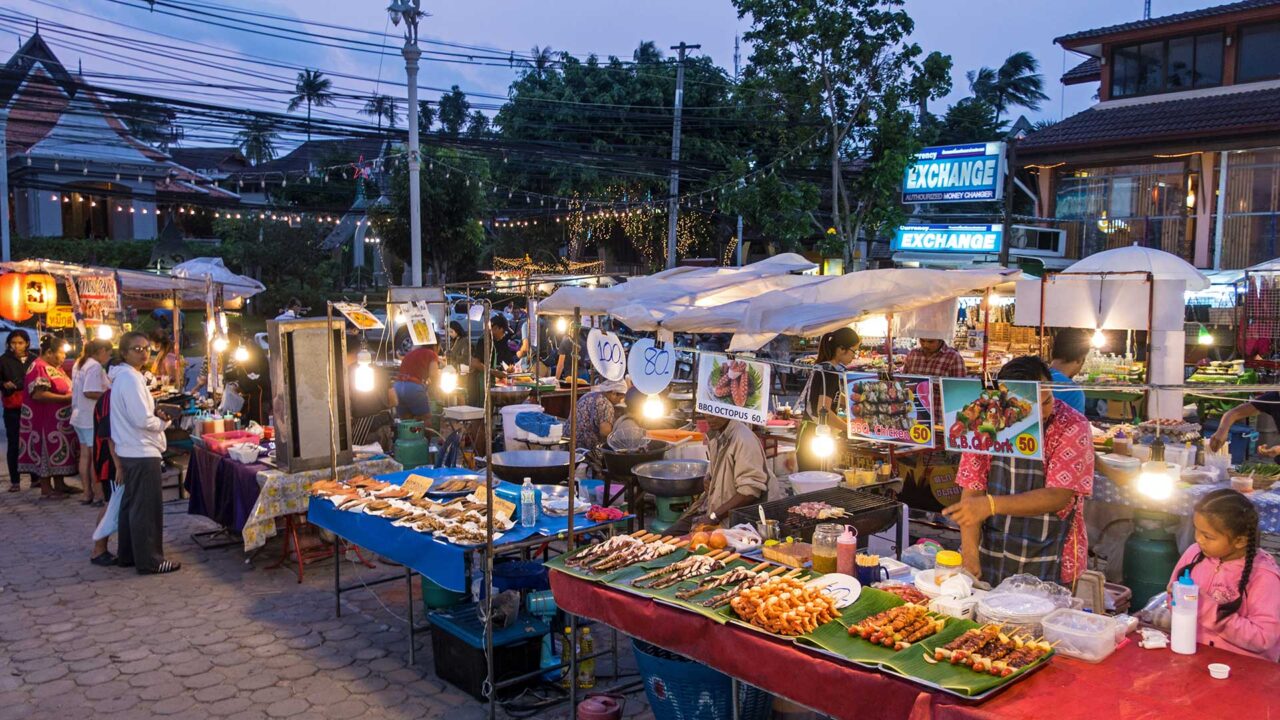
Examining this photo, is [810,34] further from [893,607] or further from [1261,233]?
[893,607]

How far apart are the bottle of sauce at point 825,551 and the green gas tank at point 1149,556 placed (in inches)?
134

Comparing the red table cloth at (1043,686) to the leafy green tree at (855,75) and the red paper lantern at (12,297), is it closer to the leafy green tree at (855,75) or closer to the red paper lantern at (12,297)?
the red paper lantern at (12,297)

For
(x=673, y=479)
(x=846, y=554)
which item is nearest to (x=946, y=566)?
(x=846, y=554)

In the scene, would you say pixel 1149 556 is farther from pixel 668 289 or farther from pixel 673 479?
pixel 668 289

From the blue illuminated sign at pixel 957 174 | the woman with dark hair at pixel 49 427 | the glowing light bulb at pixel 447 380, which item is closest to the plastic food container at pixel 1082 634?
the glowing light bulb at pixel 447 380

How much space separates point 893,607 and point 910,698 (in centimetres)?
71

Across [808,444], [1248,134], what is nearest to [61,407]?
[808,444]

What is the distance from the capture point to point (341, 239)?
38.2 m

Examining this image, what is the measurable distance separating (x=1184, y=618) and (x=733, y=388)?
7.95 ft

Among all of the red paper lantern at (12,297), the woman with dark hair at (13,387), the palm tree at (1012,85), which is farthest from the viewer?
the palm tree at (1012,85)

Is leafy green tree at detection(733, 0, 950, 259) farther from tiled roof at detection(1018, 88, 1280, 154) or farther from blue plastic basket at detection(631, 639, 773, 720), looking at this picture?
blue plastic basket at detection(631, 639, 773, 720)

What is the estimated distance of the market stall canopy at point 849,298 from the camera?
24.3ft

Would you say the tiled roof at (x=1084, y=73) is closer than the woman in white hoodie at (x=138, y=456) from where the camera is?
No

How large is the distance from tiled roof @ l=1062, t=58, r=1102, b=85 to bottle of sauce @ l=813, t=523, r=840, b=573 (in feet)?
77.5
